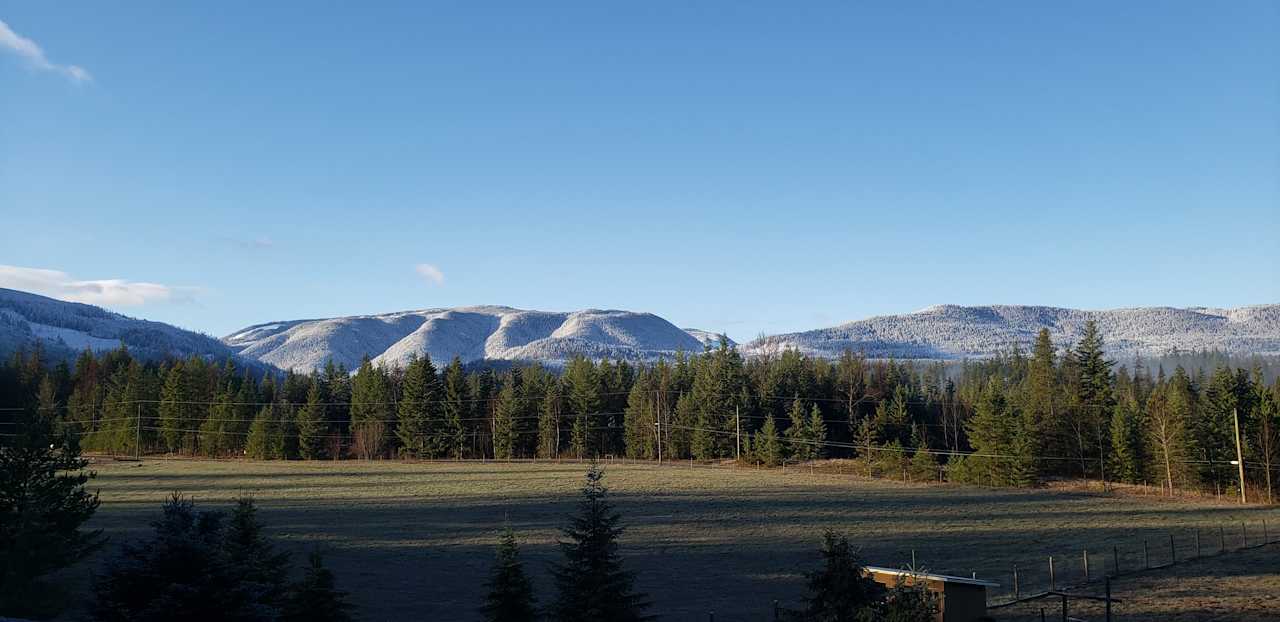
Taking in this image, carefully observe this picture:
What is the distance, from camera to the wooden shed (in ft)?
88.0

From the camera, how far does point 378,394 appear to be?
11244 centimetres

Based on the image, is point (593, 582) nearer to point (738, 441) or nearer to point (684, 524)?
point (684, 524)

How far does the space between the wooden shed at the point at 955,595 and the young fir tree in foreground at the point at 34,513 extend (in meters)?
27.4

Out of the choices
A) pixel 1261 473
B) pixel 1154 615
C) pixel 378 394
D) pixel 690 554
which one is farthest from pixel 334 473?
pixel 1261 473

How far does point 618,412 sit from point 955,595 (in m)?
90.3

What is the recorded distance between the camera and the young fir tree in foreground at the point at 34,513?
28.3 m

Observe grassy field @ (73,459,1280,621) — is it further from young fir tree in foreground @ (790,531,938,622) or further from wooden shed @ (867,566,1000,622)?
young fir tree in foreground @ (790,531,938,622)

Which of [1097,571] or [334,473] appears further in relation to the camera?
[334,473]

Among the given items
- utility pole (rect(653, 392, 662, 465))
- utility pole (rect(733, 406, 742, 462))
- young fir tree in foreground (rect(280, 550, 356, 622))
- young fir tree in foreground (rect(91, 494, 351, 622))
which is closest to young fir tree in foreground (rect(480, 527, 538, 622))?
young fir tree in foreground (rect(280, 550, 356, 622))

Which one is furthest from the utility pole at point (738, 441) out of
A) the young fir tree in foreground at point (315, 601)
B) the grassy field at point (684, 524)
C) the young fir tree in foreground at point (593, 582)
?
the young fir tree in foreground at point (315, 601)

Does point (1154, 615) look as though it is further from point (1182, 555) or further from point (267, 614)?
point (267, 614)

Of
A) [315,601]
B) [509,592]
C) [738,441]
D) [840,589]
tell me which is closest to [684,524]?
[509,592]

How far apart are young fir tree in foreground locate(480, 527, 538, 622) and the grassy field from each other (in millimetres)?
8397

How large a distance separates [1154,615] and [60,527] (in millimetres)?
38844
